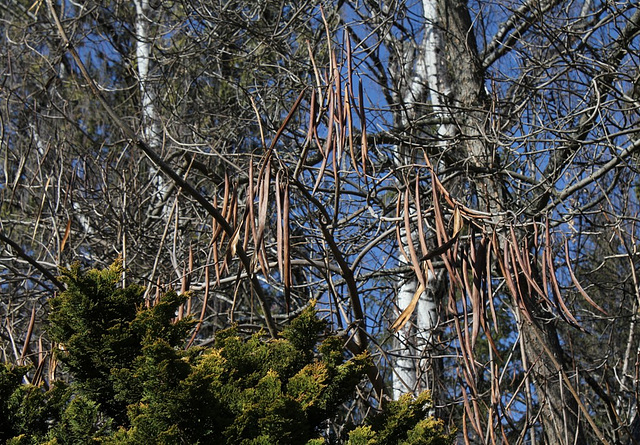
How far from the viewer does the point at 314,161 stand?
19.4ft

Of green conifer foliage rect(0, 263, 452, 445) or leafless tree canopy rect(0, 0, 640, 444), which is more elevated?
leafless tree canopy rect(0, 0, 640, 444)

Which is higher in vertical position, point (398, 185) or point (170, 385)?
point (398, 185)

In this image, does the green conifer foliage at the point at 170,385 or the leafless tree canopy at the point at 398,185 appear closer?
the green conifer foliage at the point at 170,385

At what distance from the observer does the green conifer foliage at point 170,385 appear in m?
2.24

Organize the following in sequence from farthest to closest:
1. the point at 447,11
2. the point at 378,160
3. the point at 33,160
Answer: the point at 33,160 < the point at 447,11 < the point at 378,160

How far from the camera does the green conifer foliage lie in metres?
2.24

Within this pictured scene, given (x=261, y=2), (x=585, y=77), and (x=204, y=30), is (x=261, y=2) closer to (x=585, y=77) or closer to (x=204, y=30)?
(x=204, y=30)

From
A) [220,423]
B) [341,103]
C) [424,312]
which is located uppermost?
[424,312]

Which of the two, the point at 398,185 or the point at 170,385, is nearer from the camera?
the point at 170,385

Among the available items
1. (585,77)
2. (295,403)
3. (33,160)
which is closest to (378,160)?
(585,77)

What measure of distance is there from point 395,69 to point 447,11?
61 cm

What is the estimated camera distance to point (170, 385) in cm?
223

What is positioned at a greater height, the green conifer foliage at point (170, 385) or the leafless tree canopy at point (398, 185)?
the leafless tree canopy at point (398, 185)

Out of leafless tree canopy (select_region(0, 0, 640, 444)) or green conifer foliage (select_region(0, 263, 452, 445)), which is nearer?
green conifer foliage (select_region(0, 263, 452, 445))
